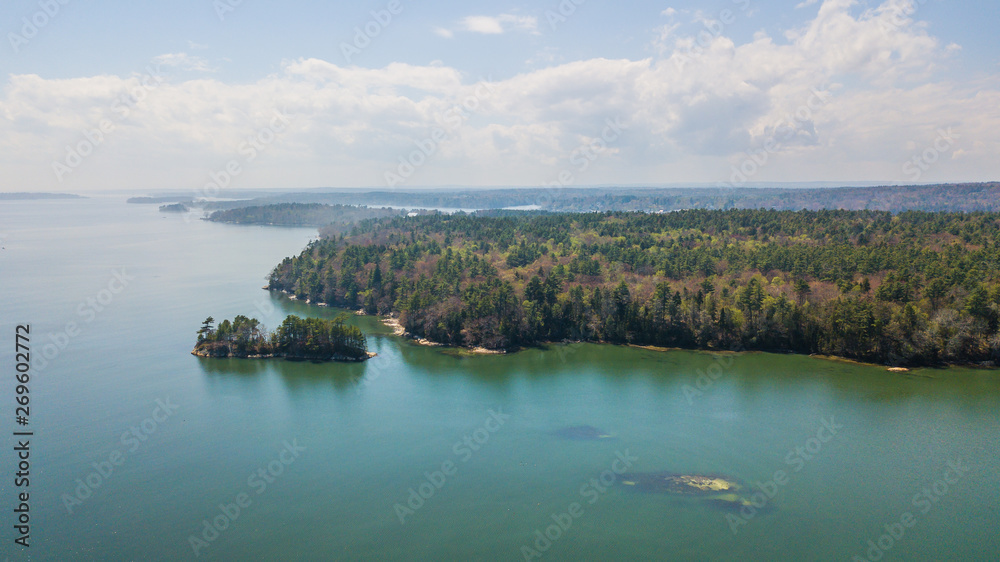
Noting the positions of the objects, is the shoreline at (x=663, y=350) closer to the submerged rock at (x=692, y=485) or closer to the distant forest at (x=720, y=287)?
the distant forest at (x=720, y=287)

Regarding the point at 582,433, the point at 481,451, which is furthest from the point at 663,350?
the point at 481,451

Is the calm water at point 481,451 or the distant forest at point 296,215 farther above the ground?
the distant forest at point 296,215

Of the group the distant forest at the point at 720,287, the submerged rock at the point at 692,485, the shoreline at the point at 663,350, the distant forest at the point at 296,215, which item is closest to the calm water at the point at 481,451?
the submerged rock at the point at 692,485

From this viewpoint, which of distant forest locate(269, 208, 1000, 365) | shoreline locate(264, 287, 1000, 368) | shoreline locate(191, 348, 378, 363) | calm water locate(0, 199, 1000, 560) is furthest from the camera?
shoreline locate(191, 348, 378, 363)

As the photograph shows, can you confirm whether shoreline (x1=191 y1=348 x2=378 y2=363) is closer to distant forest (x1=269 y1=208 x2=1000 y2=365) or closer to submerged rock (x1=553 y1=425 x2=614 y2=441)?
distant forest (x1=269 y1=208 x2=1000 y2=365)

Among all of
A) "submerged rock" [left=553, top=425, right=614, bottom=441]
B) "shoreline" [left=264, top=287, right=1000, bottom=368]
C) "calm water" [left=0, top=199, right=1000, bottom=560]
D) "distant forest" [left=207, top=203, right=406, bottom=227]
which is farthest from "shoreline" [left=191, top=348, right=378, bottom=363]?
"distant forest" [left=207, top=203, right=406, bottom=227]

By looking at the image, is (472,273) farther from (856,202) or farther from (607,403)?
(856,202)
